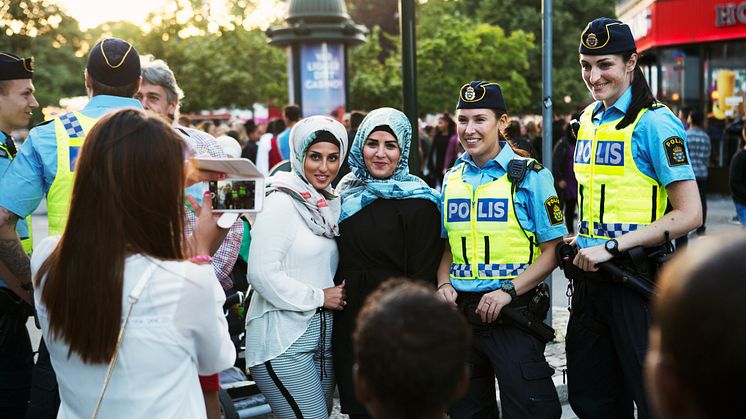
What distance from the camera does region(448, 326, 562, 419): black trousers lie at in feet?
11.6

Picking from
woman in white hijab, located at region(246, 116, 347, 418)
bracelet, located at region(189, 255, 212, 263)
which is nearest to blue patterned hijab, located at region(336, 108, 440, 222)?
woman in white hijab, located at region(246, 116, 347, 418)

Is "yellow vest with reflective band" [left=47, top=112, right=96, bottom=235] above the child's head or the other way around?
above

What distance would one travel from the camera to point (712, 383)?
1.19 metres

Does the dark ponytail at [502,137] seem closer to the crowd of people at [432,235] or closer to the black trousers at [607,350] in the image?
the crowd of people at [432,235]

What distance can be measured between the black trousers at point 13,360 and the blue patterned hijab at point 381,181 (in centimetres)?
160

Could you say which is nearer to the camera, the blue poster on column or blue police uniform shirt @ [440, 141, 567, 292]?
blue police uniform shirt @ [440, 141, 567, 292]

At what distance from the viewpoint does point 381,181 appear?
380 centimetres

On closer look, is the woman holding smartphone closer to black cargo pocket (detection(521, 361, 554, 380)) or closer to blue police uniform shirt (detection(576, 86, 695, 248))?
black cargo pocket (detection(521, 361, 554, 380))

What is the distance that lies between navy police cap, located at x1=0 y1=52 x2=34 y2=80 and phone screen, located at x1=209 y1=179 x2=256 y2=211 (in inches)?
70.8

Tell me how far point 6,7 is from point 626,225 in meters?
34.1

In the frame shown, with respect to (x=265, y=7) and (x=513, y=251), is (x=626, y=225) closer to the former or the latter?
(x=513, y=251)

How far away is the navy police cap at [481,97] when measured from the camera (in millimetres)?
3783

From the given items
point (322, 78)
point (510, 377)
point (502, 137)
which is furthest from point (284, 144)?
point (510, 377)

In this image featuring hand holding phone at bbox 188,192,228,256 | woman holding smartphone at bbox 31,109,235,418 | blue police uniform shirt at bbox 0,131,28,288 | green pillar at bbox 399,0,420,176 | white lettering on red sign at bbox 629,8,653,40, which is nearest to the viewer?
woman holding smartphone at bbox 31,109,235,418
